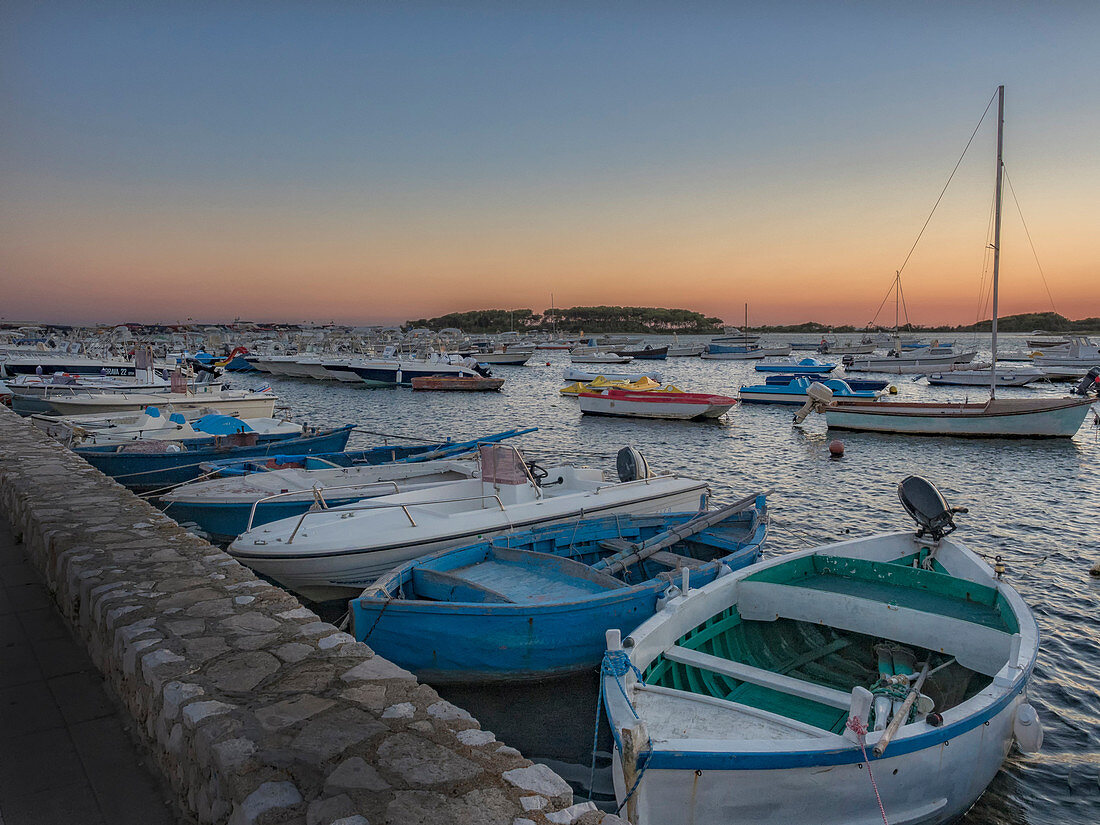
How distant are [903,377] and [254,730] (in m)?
61.3

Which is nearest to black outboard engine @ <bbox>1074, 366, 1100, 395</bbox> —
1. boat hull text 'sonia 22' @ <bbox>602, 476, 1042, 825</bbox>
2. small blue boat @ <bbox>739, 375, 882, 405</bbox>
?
small blue boat @ <bbox>739, 375, 882, 405</bbox>

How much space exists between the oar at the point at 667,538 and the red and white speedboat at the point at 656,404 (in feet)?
68.1

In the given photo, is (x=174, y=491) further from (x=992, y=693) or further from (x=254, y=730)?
(x=992, y=693)

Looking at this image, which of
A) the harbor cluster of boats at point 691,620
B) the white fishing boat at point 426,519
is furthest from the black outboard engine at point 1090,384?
the white fishing boat at point 426,519

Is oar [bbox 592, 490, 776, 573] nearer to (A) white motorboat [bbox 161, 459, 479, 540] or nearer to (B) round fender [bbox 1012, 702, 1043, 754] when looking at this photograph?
(A) white motorboat [bbox 161, 459, 479, 540]

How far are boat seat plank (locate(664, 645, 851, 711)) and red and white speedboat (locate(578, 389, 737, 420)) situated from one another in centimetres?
2583

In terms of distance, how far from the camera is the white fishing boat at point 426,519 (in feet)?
28.8

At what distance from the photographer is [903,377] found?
184 ft

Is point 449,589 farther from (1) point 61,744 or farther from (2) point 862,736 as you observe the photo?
(2) point 862,736

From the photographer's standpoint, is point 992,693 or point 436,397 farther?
point 436,397

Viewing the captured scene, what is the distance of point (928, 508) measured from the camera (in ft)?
27.1

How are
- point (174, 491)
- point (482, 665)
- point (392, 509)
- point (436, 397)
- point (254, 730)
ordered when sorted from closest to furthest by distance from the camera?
Answer: 1. point (254, 730)
2. point (482, 665)
3. point (392, 509)
4. point (174, 491)
5. point (436, 397)

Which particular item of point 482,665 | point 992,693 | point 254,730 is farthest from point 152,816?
point 992,693

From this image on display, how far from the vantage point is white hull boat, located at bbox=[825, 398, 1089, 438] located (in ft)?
82.2
